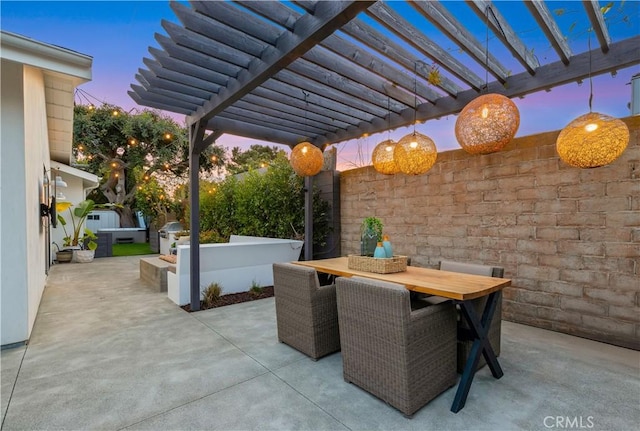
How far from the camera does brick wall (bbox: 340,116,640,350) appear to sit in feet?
10.6

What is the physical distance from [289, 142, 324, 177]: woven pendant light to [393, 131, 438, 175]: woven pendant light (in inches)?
47.9

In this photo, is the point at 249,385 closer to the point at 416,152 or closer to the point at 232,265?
the point at 416,152

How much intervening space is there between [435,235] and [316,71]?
9.96 ft

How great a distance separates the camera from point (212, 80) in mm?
3576

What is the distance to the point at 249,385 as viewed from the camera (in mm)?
2514

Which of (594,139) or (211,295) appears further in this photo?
(211,295)

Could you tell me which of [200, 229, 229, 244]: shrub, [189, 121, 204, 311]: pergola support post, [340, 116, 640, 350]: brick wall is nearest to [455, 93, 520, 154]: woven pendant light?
[340, 116, 640, 350]: brick wall

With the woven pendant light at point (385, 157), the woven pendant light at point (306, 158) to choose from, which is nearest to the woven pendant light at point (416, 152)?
the woven pendant light at point (385, 157)

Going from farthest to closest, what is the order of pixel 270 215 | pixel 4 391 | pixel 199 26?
pixel 270 215 → pixel 199 26 → pixel 4 391

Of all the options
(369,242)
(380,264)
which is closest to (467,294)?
(380,264)

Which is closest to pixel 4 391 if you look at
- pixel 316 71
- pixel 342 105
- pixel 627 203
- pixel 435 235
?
pixel 316 71

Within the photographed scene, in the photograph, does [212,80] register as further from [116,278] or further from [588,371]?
[116,278]

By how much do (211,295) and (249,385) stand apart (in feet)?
8.66

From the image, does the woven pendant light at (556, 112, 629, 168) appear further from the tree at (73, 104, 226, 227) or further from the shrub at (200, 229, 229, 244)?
the tree at (73, 104, 226, 227)
